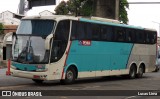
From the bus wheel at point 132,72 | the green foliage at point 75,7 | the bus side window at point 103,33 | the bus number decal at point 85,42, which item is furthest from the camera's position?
the green foliage at point 75,7

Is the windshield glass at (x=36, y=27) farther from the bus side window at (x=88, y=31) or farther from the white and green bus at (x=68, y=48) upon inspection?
the bus side window at (x=88, y=31)

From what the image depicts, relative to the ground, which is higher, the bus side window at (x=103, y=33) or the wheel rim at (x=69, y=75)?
the bus side window at (x=103, y=33)

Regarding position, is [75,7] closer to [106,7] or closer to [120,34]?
[106,7]

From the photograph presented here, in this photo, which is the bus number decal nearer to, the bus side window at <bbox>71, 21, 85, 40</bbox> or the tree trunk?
the bus side window at <bbox>71, 21, 85, 40</bbox>

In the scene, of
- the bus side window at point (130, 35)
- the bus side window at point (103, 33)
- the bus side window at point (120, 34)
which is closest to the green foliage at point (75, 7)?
the bus side window at point (130, 35)

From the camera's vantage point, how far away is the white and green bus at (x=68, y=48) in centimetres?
2008

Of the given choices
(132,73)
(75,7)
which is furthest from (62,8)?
(132,73)

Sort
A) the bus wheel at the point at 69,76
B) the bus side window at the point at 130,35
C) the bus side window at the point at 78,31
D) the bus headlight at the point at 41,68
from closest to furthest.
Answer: the bus headlight at the point at 41,68 < the bus wheel at the point at 69,76 < the bus side window at the point at 78,31 < the bus side window at the point at 130,35

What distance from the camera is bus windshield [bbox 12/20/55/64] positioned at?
20.0 m

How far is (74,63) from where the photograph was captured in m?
21.8

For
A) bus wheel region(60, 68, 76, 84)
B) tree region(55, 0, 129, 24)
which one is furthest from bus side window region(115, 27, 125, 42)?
tree region(55, 0, 129, 24)

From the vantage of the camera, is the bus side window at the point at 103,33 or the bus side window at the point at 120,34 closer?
the bus side window at the point at 103,33

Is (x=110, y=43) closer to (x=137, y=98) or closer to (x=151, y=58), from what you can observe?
(x=151, y=58)

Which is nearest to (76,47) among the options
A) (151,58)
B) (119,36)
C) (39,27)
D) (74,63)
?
(74,63)
